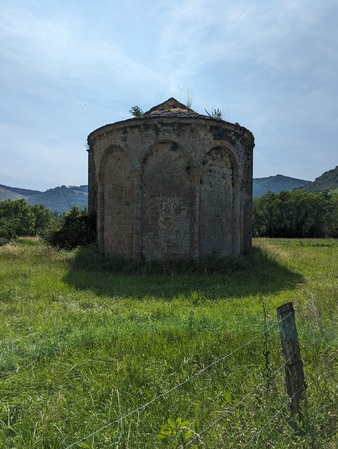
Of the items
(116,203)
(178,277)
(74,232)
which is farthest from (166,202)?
(74,232)

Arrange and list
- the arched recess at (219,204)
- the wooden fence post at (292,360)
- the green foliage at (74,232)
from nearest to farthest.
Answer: the wooden fence post at (292,360)
the arched recess at (219,204)
the green foliage at (74,232)

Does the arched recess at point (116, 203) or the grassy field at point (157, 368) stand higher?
the arched recess at point (116, 203)

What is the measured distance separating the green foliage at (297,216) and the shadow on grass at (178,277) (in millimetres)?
46395

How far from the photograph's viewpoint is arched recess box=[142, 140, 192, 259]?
11.8 m

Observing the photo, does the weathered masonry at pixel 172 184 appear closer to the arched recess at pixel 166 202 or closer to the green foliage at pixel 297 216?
the arched recess at pixel 166 202

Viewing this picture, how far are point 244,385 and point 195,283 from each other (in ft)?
20.1

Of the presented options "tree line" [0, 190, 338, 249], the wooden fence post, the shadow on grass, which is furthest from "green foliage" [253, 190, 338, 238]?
the wooden fence post

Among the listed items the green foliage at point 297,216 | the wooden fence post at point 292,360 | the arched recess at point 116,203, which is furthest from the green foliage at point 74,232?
the green foliage at point 297,216

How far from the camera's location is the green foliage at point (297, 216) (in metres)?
56.2

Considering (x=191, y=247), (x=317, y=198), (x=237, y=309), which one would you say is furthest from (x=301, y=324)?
(x=317, y=198)

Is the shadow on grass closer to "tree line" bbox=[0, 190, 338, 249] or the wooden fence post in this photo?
the wooden fence post

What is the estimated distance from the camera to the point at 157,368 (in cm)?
381

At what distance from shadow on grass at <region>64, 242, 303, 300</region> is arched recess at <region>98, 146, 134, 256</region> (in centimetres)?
68

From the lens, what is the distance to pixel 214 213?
40.6 feet
